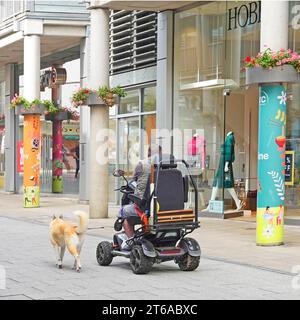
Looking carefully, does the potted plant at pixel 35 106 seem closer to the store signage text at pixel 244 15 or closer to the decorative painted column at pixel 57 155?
the decorative painted column at pixel 57 155

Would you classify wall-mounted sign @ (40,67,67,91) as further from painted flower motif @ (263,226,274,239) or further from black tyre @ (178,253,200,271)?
black tyre @ (178,253,200,271)

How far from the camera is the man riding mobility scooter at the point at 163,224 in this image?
9.22m

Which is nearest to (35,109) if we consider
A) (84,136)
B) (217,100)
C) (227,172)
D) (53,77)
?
(84,136)

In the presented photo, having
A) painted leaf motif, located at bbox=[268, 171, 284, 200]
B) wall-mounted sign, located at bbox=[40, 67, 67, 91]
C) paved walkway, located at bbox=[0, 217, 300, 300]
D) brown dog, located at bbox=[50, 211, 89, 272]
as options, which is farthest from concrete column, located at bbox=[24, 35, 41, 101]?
brown dog, located at bbox=[50, 211, 89, 272]

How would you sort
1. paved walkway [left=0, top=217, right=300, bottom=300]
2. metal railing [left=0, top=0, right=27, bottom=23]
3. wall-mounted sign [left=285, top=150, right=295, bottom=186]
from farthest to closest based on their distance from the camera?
1. metal railing [left=0, top=0, right=27, bottom=23]
2. wall-mounted sign [left=285, top=150, right=295, bottom=186]
3. paved walkway [left=0, top=217, right=300, bottom=300]

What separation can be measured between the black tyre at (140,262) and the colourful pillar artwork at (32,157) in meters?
12.7

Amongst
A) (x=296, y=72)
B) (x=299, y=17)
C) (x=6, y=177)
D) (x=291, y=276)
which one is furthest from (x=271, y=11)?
(x=6, y=177)

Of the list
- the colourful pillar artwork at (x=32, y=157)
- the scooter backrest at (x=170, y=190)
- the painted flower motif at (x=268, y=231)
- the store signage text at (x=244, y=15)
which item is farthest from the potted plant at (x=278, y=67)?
the colourful pillar artwork at (x=32, y=157)

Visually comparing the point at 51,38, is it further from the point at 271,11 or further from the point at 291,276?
the point at 291,276

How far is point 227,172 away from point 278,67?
6.48 meters

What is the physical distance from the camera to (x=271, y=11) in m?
12.2

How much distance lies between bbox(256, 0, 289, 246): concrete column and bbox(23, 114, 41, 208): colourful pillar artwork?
10.7 metres

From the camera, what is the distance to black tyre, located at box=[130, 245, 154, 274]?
9172 millimetres
